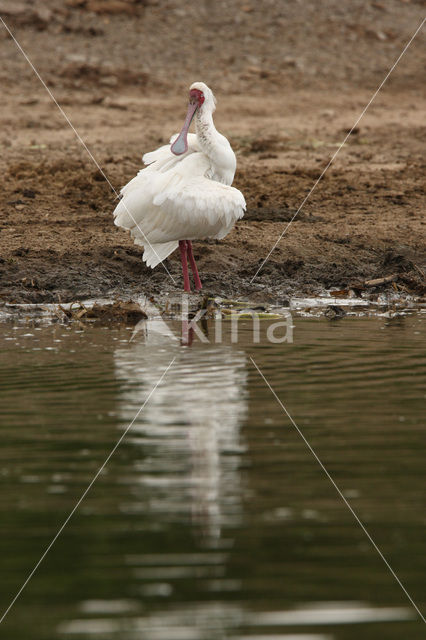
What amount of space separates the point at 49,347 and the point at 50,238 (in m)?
4.73

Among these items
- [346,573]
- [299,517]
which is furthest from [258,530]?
[346,573]

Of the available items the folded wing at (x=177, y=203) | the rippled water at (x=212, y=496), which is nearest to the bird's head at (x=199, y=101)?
the folded wing at (x=177, y=203)

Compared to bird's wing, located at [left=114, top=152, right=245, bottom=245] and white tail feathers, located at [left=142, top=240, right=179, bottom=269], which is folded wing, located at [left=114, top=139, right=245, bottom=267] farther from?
white tail feathers, located at [left=142, top=240, right=179, bottom=269]

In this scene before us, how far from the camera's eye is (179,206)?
37.1 feet

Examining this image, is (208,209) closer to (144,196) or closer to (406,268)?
(144,196)

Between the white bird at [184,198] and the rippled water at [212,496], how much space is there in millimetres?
2762

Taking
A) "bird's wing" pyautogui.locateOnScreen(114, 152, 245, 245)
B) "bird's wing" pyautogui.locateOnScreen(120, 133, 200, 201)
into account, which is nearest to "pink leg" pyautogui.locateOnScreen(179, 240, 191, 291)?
"bird's wing" pyautogui.locateOnScreen(114, 152, 245, 245)

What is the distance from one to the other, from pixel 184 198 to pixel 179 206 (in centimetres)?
9

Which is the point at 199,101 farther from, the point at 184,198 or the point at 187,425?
the point at 187,425

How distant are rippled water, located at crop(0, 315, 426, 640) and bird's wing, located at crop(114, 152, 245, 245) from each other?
2741 millimetres

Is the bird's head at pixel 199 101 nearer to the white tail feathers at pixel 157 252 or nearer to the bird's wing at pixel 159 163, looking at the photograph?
the bird's wing at pixel 159 163

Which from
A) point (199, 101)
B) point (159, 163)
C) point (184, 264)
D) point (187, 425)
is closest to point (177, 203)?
point (159, 163)

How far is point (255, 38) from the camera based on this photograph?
28.1 meters

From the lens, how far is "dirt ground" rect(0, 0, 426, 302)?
13156 millimetres
